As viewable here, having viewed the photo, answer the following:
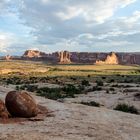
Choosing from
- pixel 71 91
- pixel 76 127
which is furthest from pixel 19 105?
pixel 71 91

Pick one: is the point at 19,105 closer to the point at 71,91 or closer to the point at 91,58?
the point at 71,91

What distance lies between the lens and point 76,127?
1452 cm

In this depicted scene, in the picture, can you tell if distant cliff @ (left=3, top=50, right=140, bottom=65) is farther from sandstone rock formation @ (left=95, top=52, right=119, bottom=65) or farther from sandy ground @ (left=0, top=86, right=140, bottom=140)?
sandy ground @ (left=0, top=86, right=140, bottom=140)

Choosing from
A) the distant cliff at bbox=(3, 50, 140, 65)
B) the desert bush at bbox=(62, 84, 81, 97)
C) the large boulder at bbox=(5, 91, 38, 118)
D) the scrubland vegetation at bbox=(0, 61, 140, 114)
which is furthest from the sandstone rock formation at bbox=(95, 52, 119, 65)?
the large boulder at bbox=(5, 91, 38, 118)

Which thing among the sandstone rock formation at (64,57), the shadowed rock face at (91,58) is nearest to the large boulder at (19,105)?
the shadowed rock face at (91,58)

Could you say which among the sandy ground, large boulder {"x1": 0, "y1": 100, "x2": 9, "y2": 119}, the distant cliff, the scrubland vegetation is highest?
the distant cliff

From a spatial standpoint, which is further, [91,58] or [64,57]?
[91,58]

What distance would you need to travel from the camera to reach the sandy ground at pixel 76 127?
12891mm

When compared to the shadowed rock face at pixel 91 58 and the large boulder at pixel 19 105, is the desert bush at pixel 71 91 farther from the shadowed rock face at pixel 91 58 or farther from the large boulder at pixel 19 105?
the shadowed rock face at pixel 91 58

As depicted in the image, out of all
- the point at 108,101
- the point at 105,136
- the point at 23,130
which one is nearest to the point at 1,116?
the point at 23,130

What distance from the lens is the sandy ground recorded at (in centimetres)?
1289

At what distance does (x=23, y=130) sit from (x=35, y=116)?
119 inches

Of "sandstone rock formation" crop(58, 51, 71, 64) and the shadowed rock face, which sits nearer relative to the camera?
the shadowed rock face

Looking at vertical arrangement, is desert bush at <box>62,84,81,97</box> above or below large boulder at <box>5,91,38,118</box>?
below
